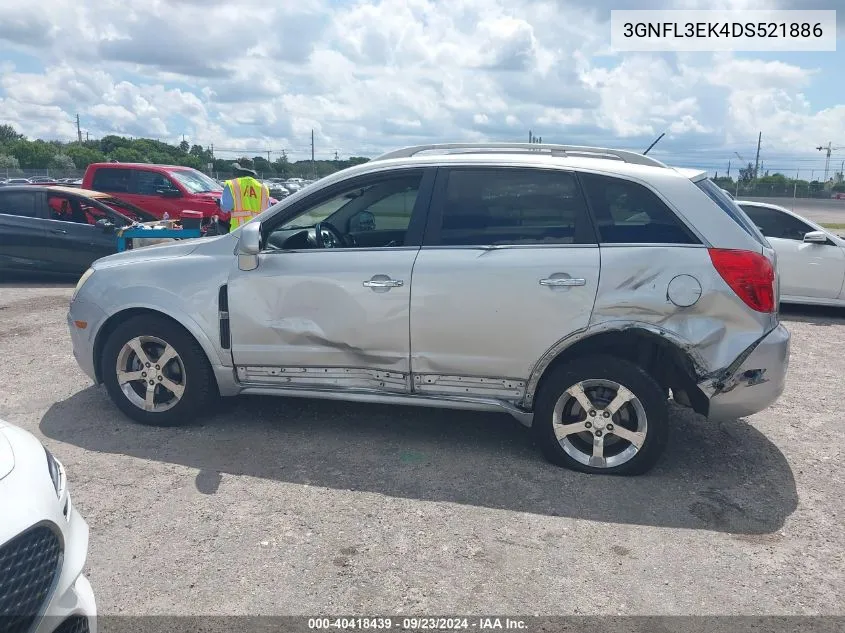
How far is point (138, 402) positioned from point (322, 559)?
2.21 m

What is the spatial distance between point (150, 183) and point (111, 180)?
968mm

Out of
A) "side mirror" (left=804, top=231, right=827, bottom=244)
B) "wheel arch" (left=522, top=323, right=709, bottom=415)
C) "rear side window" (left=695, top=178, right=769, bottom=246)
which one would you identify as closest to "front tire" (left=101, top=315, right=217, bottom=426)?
"wheel arch" (left=522, top=323, right=709, bottom=415)

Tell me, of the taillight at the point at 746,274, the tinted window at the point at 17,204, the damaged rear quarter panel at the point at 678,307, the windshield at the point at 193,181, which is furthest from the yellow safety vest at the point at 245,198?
the windshield at the point at 193,181

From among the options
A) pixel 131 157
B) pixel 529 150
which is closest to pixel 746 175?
pixel 131 157

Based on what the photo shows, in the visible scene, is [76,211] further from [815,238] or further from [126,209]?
[815,238]

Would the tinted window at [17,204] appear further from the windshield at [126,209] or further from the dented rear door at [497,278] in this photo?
the dented rear door at [497,278]

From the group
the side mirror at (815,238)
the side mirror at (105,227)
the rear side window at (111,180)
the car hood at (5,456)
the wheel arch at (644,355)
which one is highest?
the rear side window at (111,180)

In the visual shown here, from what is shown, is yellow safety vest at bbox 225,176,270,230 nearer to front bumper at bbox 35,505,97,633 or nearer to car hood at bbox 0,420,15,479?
car hood at bbox 0,420,15,479

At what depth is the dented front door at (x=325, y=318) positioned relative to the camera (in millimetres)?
4488

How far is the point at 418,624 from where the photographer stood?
2.99 metres

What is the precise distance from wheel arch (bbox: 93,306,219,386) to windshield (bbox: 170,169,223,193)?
10.3m

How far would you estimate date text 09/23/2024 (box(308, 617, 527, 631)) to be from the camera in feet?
9.73

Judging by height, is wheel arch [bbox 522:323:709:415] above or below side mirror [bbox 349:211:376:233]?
below

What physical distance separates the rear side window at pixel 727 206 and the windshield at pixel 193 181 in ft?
A: 40.0
